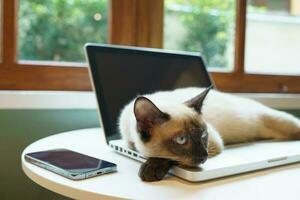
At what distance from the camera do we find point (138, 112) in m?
0.82

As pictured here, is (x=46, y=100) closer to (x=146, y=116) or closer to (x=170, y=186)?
(x=146, y=116)

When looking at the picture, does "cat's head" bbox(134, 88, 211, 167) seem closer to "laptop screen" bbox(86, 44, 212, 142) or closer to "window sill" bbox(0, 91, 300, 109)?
"laptop screen" bbox(86, 44, 212, 142)

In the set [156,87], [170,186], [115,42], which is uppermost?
[115,42]

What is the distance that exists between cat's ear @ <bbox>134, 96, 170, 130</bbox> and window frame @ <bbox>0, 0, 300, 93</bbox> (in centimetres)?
74

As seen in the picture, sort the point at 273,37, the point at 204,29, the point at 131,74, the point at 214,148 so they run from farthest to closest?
1. the point at 273,37
2. the point at 204,29
3. the point at 131,74
4. the point at 214,148

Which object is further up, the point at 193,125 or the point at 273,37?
the point at 273,37

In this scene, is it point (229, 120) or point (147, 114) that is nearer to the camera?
point (147, 114)

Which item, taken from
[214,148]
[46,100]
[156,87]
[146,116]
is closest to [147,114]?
[146,116]

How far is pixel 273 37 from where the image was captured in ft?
6.54

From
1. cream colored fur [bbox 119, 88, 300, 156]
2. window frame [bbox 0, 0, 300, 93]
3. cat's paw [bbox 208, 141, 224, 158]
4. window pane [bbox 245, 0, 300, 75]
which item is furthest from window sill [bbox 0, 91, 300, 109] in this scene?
window pane [bbox 245, 0, 300, 75]

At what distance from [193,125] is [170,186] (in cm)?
16

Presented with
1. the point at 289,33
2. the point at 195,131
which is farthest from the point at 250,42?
the point at 195,131

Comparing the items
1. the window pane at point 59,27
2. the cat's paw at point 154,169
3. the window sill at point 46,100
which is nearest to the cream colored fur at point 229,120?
the cat's paw at point 154,169

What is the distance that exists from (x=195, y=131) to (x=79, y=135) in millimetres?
513
